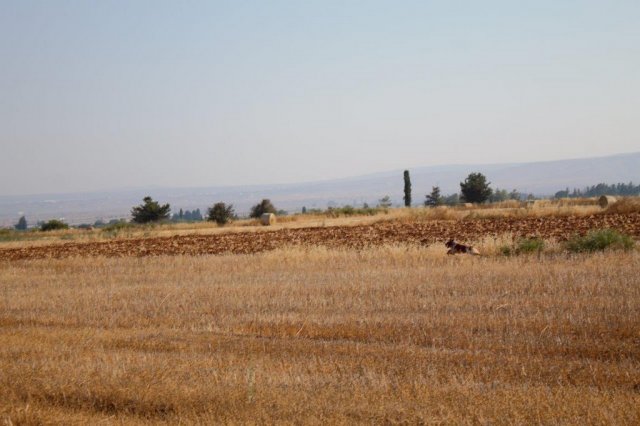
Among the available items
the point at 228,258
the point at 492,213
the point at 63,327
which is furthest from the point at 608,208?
the point at 63,327

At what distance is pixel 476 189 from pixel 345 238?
4506cm

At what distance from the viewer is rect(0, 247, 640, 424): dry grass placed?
7250 mm

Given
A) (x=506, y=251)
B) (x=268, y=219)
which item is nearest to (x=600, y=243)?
(x=506, y=251)

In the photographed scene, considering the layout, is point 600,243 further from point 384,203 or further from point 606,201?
point 384,203

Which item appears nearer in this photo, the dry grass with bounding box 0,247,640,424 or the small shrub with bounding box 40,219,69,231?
the dry grass with bounding box 0,247,640,424

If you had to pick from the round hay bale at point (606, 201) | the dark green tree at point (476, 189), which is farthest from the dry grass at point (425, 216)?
the dark green tree at point (476, 189)

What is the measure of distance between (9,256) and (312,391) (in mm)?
32082

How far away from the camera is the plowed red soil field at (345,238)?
32.2m

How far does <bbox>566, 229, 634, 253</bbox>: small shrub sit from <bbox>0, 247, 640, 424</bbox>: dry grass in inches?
86.2

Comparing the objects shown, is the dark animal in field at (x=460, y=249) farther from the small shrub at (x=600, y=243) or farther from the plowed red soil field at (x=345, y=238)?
the plowed red soil field at (x=345, y=238)

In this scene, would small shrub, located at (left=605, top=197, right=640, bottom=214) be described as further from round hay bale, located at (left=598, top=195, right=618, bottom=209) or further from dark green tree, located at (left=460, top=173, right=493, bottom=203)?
dark green tree, located at (left=460, top=173, right=493, bottom=203)

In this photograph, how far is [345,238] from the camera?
117 ft

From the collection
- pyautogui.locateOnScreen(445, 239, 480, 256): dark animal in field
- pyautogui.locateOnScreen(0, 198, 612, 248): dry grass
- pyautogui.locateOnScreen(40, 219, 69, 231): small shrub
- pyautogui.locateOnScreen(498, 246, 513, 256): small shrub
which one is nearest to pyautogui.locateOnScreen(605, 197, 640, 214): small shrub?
pyautogui.locateOnScreen(0, 198, 612, 248): dry grass

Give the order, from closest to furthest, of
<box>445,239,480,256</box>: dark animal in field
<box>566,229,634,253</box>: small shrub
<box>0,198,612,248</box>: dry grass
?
<box>566,229,634,253</box>: small shrub
<box>445,239,480,256</box>: dark animal in field
<box>0,198,612,248</box>: dry grass
